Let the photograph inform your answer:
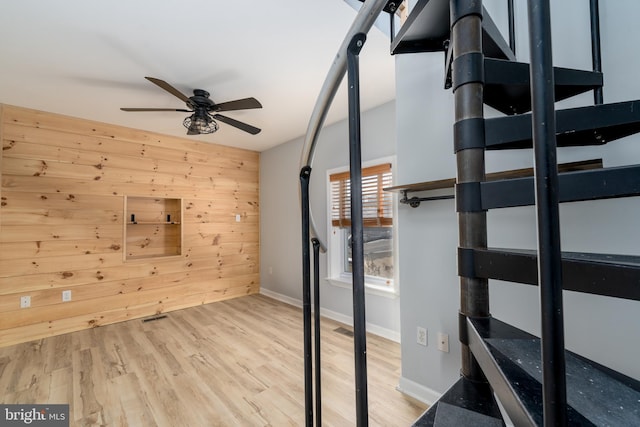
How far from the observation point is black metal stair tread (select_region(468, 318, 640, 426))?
47 centimetres

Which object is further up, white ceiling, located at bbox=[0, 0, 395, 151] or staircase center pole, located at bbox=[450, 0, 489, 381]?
white ceiling, located at bbox=[0, 0, 395, 151]

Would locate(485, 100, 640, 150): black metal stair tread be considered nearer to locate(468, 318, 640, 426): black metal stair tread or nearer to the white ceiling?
locate(468, 318, 640, 426): black metal stair tread

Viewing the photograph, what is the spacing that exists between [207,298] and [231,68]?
325 cm

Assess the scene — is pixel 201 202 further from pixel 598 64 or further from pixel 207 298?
pixel 598 64

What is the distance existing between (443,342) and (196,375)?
1885 millimetres

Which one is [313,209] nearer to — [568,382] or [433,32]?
[433,32]

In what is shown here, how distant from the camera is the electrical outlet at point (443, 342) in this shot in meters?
1.66

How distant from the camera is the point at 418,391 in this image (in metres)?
1.81

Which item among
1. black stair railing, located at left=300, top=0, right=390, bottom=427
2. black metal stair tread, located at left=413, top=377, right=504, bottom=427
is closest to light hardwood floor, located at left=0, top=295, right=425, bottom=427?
black stair railing, located at left=300, top=0, right=390, bottom=427

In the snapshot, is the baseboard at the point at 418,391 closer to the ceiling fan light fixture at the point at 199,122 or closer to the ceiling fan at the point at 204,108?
the ceiling fan at the point at 204,108

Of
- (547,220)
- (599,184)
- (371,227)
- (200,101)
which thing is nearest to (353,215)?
(547,220)

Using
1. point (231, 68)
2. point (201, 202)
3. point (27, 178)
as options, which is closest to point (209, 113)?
point (231, 68)

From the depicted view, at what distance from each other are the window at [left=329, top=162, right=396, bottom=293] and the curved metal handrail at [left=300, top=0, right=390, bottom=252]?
1679 mm

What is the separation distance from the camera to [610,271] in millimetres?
500
